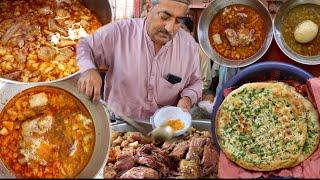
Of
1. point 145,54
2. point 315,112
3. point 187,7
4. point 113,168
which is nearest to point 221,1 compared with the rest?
point 187,7

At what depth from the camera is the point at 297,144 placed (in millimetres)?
4000

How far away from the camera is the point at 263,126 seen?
13.4ft

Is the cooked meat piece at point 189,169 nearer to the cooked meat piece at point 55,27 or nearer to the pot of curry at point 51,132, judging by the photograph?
the pot of curry at point 51,132

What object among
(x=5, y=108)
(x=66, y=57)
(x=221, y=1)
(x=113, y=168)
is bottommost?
(x=113, y=168)

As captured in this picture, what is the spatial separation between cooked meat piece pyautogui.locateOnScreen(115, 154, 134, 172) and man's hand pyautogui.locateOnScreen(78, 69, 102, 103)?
1.31 feet

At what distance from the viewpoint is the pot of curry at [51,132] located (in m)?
4.11

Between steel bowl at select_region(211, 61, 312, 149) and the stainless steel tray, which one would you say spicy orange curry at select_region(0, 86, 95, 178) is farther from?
steel bowl at select_region(211, 61, 312, 149)

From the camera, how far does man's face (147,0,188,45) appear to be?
161 inches

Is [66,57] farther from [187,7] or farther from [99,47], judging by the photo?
[187,7]

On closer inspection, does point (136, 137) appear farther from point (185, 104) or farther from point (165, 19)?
point (165, 19)

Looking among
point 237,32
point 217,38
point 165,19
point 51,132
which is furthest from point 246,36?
point 51,132

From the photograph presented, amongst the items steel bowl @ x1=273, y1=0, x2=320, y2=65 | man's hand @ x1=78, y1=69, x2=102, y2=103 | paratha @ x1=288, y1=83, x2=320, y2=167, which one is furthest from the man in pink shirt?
paratha @ x1=288, y1=83, x2=320, y2=167

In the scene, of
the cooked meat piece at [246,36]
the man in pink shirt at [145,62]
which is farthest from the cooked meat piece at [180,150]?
the cooked meat piece at [246,36]

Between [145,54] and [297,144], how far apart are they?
1.09 m
